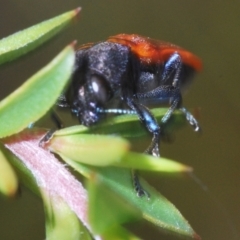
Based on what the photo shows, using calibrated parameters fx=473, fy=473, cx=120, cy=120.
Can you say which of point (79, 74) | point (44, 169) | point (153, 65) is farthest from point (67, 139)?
point (153, 65)

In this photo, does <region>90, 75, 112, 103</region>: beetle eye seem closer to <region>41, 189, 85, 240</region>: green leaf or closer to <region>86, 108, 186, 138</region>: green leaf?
<region>86, 108, 186, 138</region>: green leaf

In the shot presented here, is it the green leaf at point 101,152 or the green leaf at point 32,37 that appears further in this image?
the green leaf at point 32,37

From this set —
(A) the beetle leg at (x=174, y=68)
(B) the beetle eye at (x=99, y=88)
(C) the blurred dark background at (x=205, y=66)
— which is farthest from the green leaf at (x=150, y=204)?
(C) the blurred dark background at (x=205, y=66)

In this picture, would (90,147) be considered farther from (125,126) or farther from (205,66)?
(205,66)

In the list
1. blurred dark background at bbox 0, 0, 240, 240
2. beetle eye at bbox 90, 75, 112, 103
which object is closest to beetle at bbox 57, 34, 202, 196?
beetle eye at bbox 90, 75, 112, 103

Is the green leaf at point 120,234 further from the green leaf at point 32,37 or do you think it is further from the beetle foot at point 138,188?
the green leaf at point 32,37
